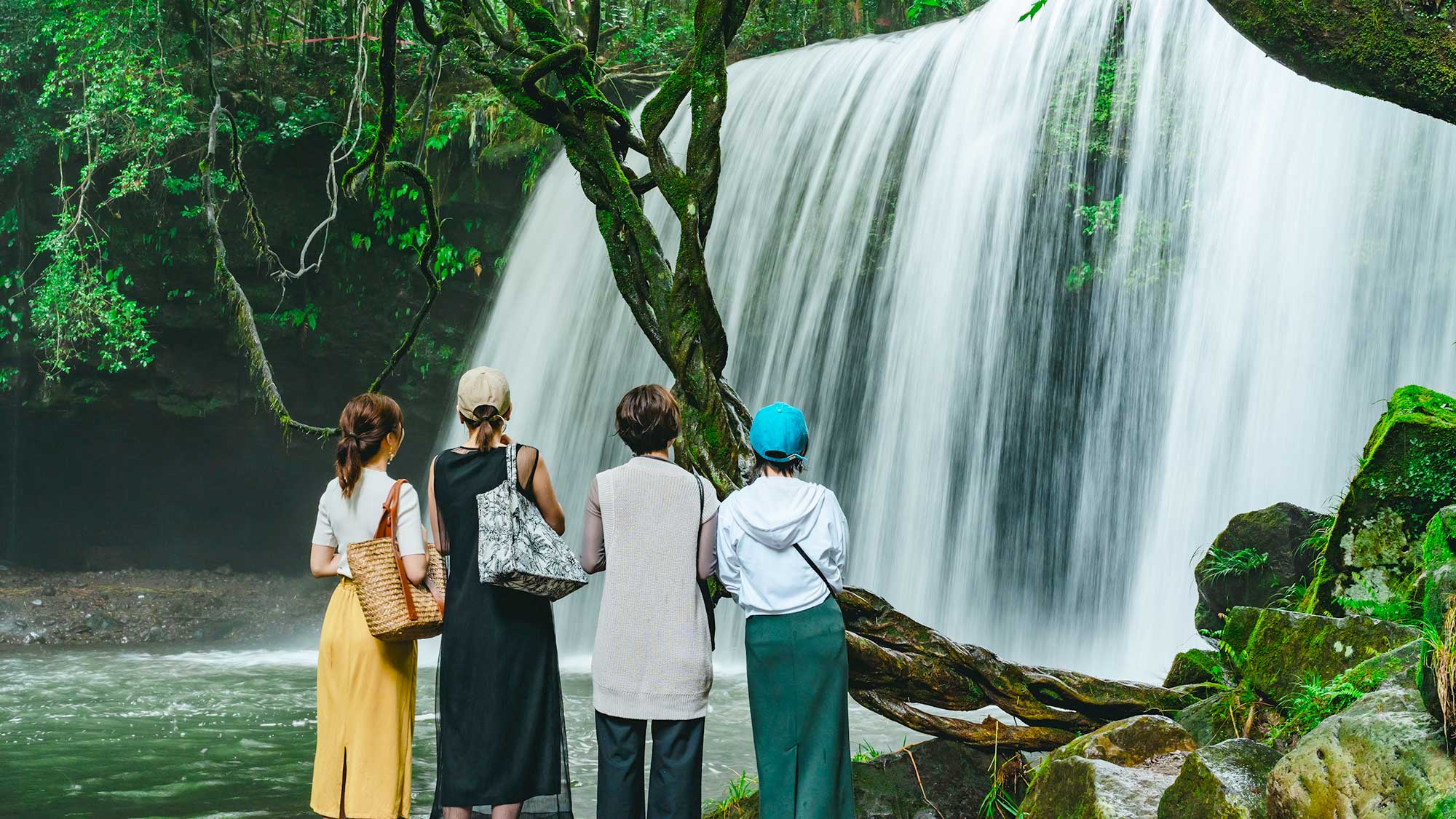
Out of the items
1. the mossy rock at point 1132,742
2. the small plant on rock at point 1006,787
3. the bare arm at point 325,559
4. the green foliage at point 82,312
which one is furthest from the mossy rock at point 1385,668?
the green foliage at point 82,312

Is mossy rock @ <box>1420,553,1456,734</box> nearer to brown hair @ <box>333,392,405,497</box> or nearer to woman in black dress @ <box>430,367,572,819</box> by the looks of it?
woman in black dress @ <box>430,367,572,819</box>

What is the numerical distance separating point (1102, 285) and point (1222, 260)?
860 millimetres

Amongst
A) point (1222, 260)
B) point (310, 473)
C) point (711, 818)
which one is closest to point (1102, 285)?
point (1222, 260)

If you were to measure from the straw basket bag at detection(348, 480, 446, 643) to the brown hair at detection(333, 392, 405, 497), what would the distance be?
0.13m

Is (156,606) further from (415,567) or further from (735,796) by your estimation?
(415,567)

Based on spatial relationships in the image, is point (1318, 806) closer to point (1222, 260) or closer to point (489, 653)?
point (489, 653)

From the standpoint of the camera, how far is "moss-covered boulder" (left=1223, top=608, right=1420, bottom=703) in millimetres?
3316

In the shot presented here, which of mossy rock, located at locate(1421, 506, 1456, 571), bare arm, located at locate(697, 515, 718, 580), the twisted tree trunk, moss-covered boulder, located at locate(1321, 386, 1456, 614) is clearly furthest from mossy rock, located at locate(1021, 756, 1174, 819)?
moss-covered boulder, located at locate(1321, 386, 1456, 614)

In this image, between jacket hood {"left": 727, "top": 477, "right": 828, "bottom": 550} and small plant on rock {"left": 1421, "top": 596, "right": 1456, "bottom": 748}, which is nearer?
small plant on rock {"left": 1421, "top": 596, "right": 1456, "bottom": 748}

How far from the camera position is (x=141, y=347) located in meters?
11.9

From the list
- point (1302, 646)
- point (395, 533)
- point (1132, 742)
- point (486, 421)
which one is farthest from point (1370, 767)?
point (395, 533)

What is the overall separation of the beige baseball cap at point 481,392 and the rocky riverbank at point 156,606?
995cm

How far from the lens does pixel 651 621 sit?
2.93 m

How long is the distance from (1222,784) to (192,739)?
5.86 meters
